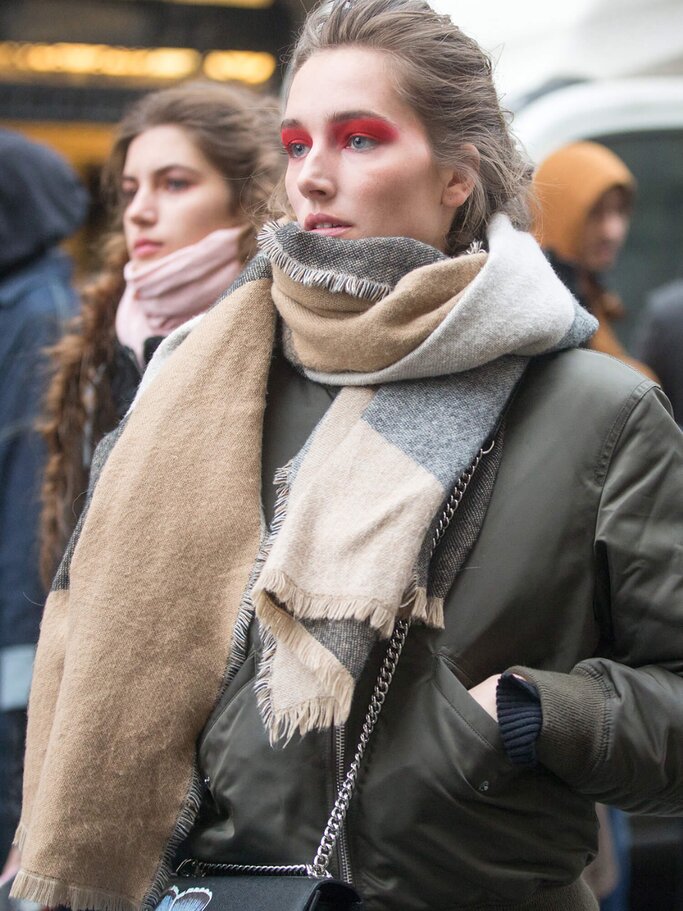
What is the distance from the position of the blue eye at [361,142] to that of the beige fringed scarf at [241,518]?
0.16m

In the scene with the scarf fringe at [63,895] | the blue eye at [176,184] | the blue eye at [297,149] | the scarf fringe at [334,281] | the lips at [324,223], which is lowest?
the scarf fringe at [63,895]

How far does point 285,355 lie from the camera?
2.27m

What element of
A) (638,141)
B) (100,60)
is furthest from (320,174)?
(100,60)

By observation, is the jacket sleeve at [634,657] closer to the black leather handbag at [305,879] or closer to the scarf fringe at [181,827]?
the black leather handbag at [305,879]

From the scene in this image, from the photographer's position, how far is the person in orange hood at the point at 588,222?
426cm

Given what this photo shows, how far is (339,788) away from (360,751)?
59 mm

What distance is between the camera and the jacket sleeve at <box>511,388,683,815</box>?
1.92 m

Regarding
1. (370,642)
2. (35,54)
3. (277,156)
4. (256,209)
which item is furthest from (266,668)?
(35,54)

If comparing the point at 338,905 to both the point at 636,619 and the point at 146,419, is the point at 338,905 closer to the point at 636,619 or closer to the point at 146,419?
the point at 636,619

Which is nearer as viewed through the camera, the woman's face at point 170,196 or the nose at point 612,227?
the woman's face at point 170,196

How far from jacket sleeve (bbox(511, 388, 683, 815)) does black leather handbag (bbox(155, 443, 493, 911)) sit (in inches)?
7.8

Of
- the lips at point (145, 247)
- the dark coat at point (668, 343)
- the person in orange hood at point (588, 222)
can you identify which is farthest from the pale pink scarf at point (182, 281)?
the dark coat at point (668, 343)

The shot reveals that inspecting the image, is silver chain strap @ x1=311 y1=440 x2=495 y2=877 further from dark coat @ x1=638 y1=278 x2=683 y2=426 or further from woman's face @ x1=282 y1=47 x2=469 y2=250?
dark coat @ x1=638 y1=278 x2=683 y2=426

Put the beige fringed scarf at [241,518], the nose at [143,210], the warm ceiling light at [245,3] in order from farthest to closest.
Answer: the warm ceiling light at [245,3] → the nose at [143,210] → the beige fringed scarf at [241,518]
